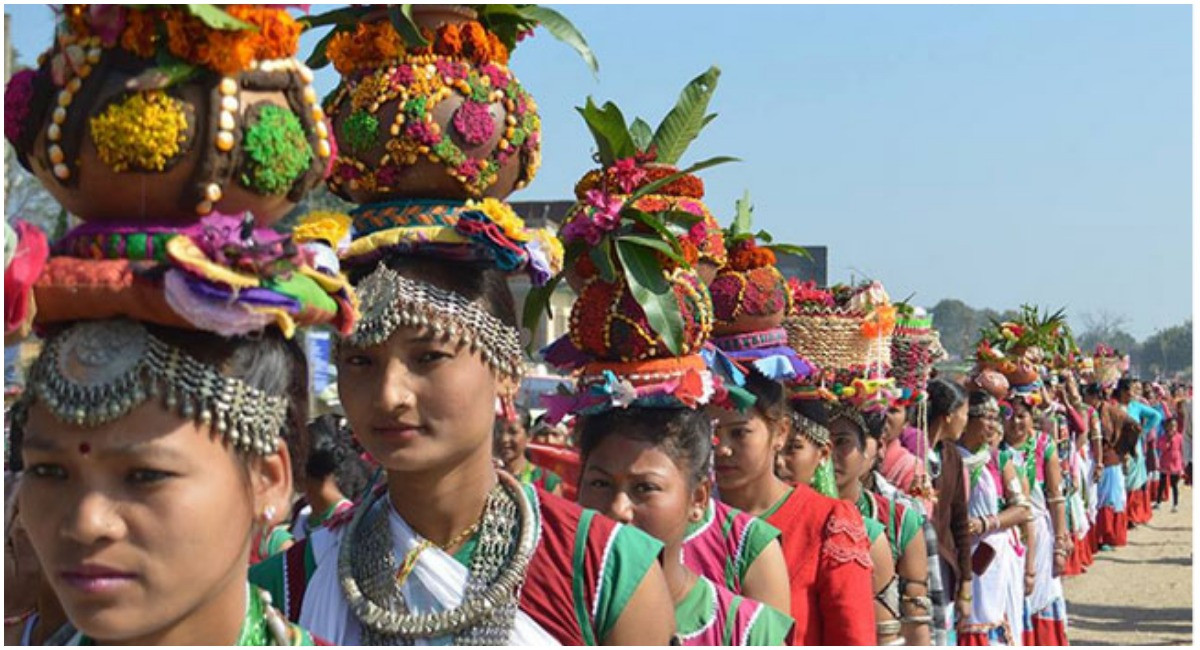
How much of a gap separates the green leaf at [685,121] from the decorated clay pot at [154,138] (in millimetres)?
2693

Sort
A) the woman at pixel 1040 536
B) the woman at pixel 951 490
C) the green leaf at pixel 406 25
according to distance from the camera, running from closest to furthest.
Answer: the green leaf at pixel 406 25 < the woman at pixel 951 490 < the woman at pixel 1040 536

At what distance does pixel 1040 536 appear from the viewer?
12.9 meters

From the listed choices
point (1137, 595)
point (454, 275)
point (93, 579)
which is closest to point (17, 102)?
point (93, 579)

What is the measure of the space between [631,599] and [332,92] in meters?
1.50

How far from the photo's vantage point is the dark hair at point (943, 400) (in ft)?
33.2

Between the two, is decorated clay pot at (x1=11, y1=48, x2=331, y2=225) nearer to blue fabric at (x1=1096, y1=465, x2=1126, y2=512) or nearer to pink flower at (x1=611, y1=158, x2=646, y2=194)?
pink flower at (x1=611, y1=158, x2=646, y2=194)

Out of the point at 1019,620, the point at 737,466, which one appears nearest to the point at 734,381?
the point at 737,466

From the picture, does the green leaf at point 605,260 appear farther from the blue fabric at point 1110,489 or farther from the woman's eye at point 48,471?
the blue fabric at point 1110,489

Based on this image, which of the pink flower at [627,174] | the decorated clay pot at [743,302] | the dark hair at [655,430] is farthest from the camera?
the decorated clay pot at [743,302]

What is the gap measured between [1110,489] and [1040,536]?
941 centimetres

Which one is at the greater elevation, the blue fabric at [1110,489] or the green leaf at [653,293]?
the green leaf at [653,293]

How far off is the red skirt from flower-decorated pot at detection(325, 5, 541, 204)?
18995 millimetres

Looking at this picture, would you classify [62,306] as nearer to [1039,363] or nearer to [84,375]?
[84,375]

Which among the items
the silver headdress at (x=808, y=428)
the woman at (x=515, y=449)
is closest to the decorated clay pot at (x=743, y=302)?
the silver headdress at (x=808, y=428)
